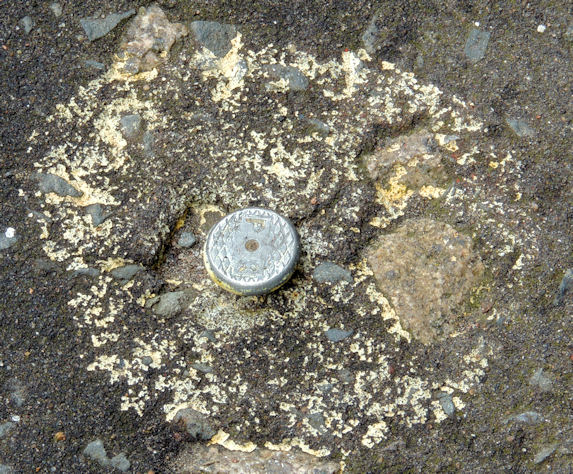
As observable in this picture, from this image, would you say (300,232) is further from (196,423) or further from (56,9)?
(56,9)

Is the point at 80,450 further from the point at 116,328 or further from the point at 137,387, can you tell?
the point at 116,328

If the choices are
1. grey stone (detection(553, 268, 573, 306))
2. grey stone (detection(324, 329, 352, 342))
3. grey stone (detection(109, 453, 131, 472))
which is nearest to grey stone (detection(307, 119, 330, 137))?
grey stone (detection(324, 329, 352, 342))

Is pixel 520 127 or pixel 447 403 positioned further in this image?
pixel 520 127

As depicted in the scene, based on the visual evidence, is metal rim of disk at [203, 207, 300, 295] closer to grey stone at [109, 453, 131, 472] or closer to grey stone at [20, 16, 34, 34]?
grey stone at [109, 453, 131, 472]

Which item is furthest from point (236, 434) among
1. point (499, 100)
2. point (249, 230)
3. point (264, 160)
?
point (499, 100)

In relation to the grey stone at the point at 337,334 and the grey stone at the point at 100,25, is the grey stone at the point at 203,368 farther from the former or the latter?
the grey stone at the point at 100,25

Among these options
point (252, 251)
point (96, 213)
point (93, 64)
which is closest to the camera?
point (252, 251)

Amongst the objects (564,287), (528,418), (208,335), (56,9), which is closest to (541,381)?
(528,418)

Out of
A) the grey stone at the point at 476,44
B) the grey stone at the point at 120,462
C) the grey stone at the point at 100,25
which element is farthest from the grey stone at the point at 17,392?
the grey stone at the point at 476,44

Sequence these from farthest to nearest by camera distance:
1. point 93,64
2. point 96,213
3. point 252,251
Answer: point 93,64 < point 96,213 < point 252,251
